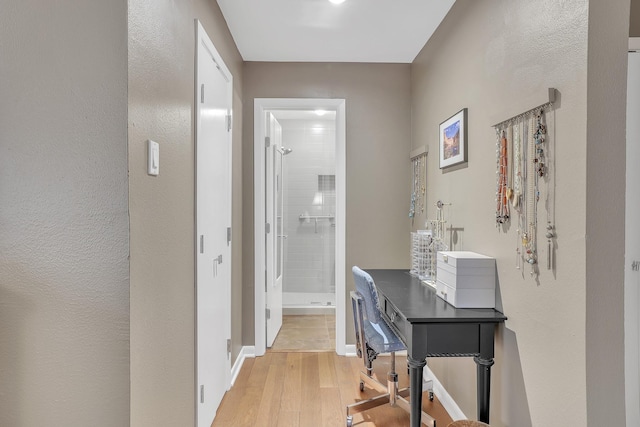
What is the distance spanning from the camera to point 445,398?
241cm

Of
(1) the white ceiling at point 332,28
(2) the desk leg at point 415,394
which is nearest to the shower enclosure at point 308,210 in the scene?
(1) the white ceiling at point 332,28

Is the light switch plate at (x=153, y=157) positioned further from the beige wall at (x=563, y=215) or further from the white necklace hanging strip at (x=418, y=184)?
the white necklace hanging strip at (x=418, y=184)

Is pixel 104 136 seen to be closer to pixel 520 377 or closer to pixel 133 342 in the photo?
pixel 133 342

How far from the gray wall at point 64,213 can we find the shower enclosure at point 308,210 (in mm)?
3503

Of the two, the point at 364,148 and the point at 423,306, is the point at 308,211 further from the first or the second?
the point at 423,306

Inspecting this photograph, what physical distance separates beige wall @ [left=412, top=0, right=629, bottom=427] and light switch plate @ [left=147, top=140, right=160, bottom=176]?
1.40 m

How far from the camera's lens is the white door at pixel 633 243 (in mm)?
1390

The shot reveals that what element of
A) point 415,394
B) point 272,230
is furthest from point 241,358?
point 415,394

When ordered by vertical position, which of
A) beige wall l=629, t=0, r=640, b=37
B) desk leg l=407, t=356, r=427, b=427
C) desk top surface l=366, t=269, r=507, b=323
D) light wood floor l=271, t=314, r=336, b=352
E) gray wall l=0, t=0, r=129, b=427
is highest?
beige wall l=629, t=0, r=640, b=37

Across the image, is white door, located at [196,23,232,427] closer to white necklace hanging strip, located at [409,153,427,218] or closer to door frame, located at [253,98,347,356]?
door frame, located at [253,98,347,356]

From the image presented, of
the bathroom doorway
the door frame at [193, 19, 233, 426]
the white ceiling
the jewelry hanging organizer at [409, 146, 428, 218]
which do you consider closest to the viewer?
the door frame at [193, 19, 233, 426]

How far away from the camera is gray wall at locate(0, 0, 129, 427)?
1.15 meters

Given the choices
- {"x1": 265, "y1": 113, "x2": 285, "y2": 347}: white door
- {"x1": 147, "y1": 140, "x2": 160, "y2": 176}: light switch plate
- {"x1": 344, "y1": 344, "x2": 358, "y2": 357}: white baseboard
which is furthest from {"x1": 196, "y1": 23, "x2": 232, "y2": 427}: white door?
{"x1": 344, "y1": 344, "x2": 358, "y2": 357}: white baseboard

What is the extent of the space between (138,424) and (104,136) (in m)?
0.91
